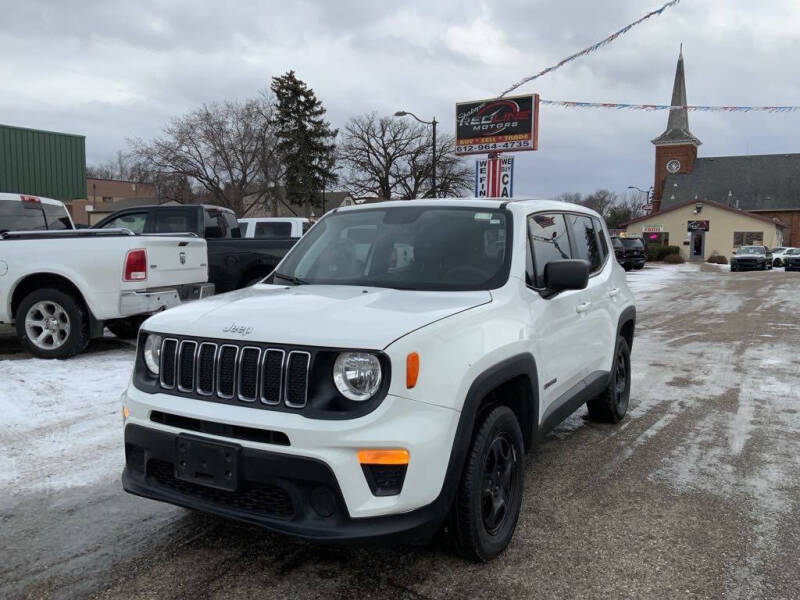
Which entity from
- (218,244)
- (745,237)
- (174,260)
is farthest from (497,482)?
(745,237)

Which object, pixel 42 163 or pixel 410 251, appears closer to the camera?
pixel 410 251

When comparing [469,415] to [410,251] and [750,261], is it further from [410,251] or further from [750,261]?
[750,261]

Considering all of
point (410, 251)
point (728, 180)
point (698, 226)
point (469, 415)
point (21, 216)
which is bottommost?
point (469, 415)

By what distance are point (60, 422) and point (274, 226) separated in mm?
9358

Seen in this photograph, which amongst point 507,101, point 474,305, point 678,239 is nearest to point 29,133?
point 507,101

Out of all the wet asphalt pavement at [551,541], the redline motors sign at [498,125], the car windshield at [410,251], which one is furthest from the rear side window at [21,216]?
the redline motors sign at [498,125]

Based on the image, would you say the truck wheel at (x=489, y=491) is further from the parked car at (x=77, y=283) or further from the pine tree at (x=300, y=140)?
the pine tree at (x=300, y=140)

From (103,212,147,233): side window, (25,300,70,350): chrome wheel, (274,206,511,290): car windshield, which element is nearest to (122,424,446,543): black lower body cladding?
(274,206,511,290): car windshield

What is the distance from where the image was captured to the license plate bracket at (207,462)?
262 centimetres

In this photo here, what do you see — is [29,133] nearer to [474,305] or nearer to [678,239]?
[474,305]

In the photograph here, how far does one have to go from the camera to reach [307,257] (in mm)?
4273

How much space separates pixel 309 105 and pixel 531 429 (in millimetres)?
54254

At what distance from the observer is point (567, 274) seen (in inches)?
139

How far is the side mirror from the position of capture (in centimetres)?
353
